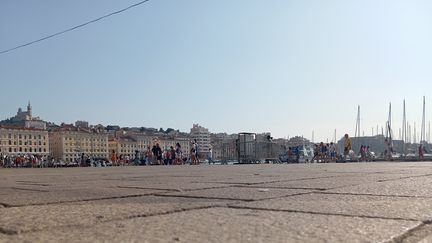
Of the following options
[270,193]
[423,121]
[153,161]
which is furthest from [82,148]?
[270,193]

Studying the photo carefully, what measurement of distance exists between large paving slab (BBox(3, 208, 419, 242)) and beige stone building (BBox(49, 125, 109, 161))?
553ft

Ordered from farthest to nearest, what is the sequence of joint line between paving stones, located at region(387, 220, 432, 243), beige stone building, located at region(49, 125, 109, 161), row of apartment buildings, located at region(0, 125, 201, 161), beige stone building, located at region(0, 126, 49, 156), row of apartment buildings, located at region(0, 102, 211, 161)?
1. beige stone building, located at region(49, 125, 109, 161)
2. row of apartment buildings, located at region(0, 102, 211, 161)
3. row of apartment buildings, located at region(0, 125, 201, 161)
4. beige stone building, located at region(0, 126, 49, 156)
5. joint line between paving stones, located at region(387, 220, 432, 243)

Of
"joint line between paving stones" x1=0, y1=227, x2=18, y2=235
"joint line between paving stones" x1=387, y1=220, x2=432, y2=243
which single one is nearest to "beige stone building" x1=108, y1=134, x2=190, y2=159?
"joint line between paving stones" x1=0, y1=227, x2=18, y2=235

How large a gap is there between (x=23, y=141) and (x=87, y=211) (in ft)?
535

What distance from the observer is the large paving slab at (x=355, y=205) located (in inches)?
118

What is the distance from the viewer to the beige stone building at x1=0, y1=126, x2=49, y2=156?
148 m

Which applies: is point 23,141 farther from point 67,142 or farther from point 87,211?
point 87,211

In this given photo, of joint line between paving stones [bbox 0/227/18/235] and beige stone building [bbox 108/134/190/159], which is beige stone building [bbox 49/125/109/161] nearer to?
beige stone building [bbox 108/134/190/159]

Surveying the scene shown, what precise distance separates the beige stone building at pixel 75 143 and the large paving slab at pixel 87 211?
167293mm

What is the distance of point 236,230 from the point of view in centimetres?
238

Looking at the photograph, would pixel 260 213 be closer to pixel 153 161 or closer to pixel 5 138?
pixel 153 161

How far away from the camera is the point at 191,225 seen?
2564 millimetres

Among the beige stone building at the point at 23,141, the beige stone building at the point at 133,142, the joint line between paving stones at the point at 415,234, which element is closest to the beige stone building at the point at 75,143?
the beige stone building at the point at 133,142

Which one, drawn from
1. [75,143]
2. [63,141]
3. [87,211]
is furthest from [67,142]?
[87,211]
